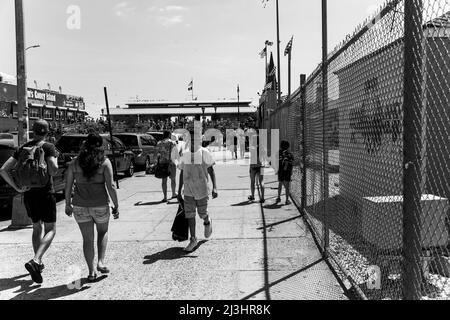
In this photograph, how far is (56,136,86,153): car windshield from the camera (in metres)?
14.1

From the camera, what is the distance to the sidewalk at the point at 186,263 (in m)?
4.82

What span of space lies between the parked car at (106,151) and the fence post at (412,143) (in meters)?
9.53

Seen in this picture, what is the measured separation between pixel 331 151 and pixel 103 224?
9.91 feet

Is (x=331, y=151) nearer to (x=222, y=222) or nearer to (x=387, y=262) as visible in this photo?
(x=387, y=262)

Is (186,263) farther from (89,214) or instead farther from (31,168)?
(31,168)

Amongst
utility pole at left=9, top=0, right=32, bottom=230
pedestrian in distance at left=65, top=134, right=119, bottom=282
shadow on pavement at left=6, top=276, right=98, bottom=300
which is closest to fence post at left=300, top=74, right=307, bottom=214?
pedestrian in distance at left=65, top=134, right=119, bottom=282

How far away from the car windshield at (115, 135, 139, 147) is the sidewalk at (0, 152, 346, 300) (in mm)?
10417

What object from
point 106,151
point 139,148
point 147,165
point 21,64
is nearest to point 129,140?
point 139,148

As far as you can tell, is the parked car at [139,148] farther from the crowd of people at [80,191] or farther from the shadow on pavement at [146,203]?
the crowd of people at [80,191]

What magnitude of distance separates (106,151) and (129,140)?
4827 millimetres
